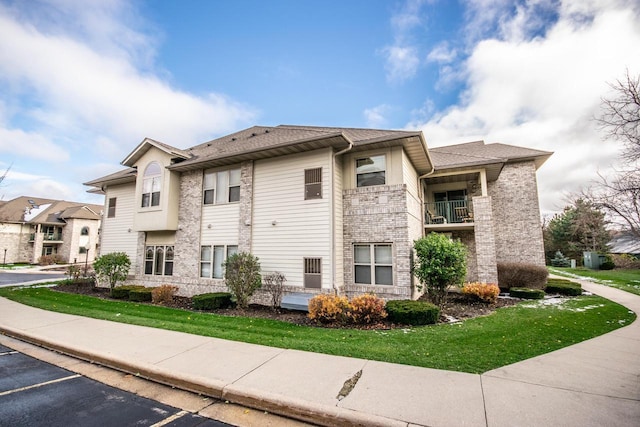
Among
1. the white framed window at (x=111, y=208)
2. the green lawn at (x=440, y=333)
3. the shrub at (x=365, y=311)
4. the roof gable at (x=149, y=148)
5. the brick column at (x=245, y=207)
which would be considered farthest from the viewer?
the white framed window at (x=111, y=208)

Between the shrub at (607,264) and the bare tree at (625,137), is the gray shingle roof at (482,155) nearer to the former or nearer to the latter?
the bare tree at (625,137)

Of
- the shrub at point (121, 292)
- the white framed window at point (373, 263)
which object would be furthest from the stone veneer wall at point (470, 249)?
the shrub at point (121, 292)

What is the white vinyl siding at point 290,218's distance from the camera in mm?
10211

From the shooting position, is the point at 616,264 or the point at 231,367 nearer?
the point at 231,367

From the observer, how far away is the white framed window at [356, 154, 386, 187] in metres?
10.7

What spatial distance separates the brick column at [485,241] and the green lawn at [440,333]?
8.40 feet

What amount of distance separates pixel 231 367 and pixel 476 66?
1462cm

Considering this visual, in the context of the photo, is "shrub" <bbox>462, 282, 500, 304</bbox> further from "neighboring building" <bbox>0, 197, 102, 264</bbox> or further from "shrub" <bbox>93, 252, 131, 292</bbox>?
"neighboring building" <bbox>0, 197, 102, 264</bbox>

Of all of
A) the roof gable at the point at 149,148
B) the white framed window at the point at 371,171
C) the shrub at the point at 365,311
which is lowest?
the shrub at the point at 365,311

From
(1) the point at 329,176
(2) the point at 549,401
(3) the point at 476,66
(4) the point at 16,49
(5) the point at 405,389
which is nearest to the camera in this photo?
(2) the point at 549,401

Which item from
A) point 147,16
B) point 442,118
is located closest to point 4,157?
point 147,16

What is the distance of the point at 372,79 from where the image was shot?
14.6m

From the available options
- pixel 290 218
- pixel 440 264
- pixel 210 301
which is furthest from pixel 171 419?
pixel 440 264

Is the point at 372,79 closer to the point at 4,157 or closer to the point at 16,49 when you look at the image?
the point at 16,49
